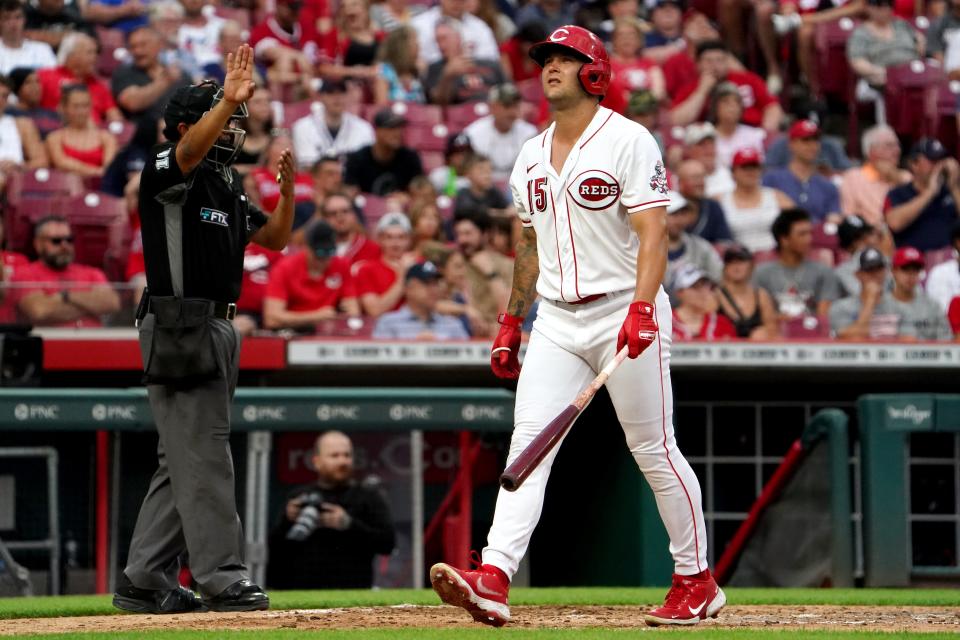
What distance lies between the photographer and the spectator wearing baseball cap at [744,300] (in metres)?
9.15

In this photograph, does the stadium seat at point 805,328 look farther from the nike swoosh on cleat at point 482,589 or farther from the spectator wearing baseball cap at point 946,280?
the nike swoosh on cleat at point 482,589

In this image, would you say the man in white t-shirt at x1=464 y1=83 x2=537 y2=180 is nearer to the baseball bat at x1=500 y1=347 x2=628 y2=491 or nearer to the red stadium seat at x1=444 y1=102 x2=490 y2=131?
the red stadium seat at x1=444 y1=102 x2=490 y2=131

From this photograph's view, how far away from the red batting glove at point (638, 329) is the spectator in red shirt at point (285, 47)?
7895 mm

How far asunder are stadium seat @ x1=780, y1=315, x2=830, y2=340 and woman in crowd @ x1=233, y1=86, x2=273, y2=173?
12.7 feet

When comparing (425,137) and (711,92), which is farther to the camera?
(711,92)

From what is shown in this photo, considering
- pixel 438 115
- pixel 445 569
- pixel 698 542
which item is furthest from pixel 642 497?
pixel 438 115

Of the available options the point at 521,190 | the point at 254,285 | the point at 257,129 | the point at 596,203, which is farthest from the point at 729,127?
the point at 596,203

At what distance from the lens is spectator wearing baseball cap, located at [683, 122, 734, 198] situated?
11447 millimetres

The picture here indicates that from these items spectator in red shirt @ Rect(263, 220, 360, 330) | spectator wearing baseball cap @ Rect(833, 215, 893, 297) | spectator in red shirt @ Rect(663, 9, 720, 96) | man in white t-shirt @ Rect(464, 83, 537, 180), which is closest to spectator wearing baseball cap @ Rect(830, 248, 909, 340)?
spectator wearing baseball cap @ Rect(833, 215, 893, 297)

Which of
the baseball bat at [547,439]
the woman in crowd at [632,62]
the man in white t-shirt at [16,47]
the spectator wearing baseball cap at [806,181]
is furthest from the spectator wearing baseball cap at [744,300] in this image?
the man in white t-shirt at [16,47]

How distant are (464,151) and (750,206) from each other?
2041mm

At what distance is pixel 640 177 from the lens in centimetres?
481

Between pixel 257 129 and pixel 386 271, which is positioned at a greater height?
pixel 257 129

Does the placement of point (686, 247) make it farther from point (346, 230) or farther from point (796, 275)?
point (346, 230)
